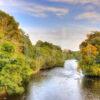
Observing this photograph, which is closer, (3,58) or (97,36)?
(3,58)

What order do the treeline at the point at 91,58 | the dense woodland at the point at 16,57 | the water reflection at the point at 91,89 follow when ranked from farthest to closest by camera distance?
1. the treeline at the point at 91,58
2. the water reflection at the point at 91,89
3. the dense woodland at the point at 16,57

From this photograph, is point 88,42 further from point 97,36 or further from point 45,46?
point 45,46

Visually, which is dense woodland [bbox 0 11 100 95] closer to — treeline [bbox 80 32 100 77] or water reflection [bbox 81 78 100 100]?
treeline [bbox 80 32 100 77]

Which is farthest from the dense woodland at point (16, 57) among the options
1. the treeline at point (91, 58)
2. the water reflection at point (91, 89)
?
the water reflection at point (91, 89)

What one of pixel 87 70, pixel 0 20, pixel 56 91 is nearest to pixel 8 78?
pixel 56 91

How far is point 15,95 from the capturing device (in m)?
34.8

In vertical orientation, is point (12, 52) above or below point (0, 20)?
below

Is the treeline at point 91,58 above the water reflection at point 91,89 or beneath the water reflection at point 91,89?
above

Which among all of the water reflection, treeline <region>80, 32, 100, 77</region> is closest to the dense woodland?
treeline <region>80, 32, 100, 77</region>

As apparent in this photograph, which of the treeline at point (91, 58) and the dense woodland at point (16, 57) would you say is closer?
the dense woodland at point (16, 57)

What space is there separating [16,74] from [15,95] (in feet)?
8.14

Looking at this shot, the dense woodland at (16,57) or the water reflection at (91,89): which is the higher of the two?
the dense woodland at (16,57)

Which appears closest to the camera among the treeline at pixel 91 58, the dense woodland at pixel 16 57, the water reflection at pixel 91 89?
the dense woodland at pixel 16 57

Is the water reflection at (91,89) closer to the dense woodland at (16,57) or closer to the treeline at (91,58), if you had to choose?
the treeline at (91,58)
